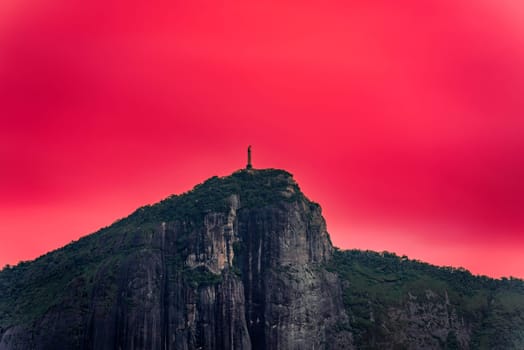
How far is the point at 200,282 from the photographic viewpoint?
138500 mm

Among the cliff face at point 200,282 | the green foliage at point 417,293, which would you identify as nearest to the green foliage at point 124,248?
the cliff face at point 200,282

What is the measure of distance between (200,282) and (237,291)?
5743mm

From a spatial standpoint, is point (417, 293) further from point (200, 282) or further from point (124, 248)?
point (124, 248)

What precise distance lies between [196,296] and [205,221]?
11.6 metres

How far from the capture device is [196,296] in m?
138

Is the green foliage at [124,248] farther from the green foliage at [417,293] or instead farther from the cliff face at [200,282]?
the green foliage at [417,293]

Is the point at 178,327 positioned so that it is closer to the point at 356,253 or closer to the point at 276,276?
the point at 276,276

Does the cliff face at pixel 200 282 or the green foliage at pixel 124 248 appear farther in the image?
the green foliage at pixel 124 248

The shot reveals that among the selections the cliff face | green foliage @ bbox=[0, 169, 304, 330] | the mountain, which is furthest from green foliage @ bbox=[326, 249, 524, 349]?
green foliage @ bbox=[0, 169, 304, 330]

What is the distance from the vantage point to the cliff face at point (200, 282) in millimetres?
135375

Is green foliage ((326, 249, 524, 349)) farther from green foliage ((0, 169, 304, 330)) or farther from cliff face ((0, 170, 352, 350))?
green foliage ((0, 169, 304, 330))

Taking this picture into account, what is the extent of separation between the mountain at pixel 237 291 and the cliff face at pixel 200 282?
7.1 inches

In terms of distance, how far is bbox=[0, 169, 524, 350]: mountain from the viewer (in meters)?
136

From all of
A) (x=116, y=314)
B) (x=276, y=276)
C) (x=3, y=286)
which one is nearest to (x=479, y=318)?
(x=276, y=276)
